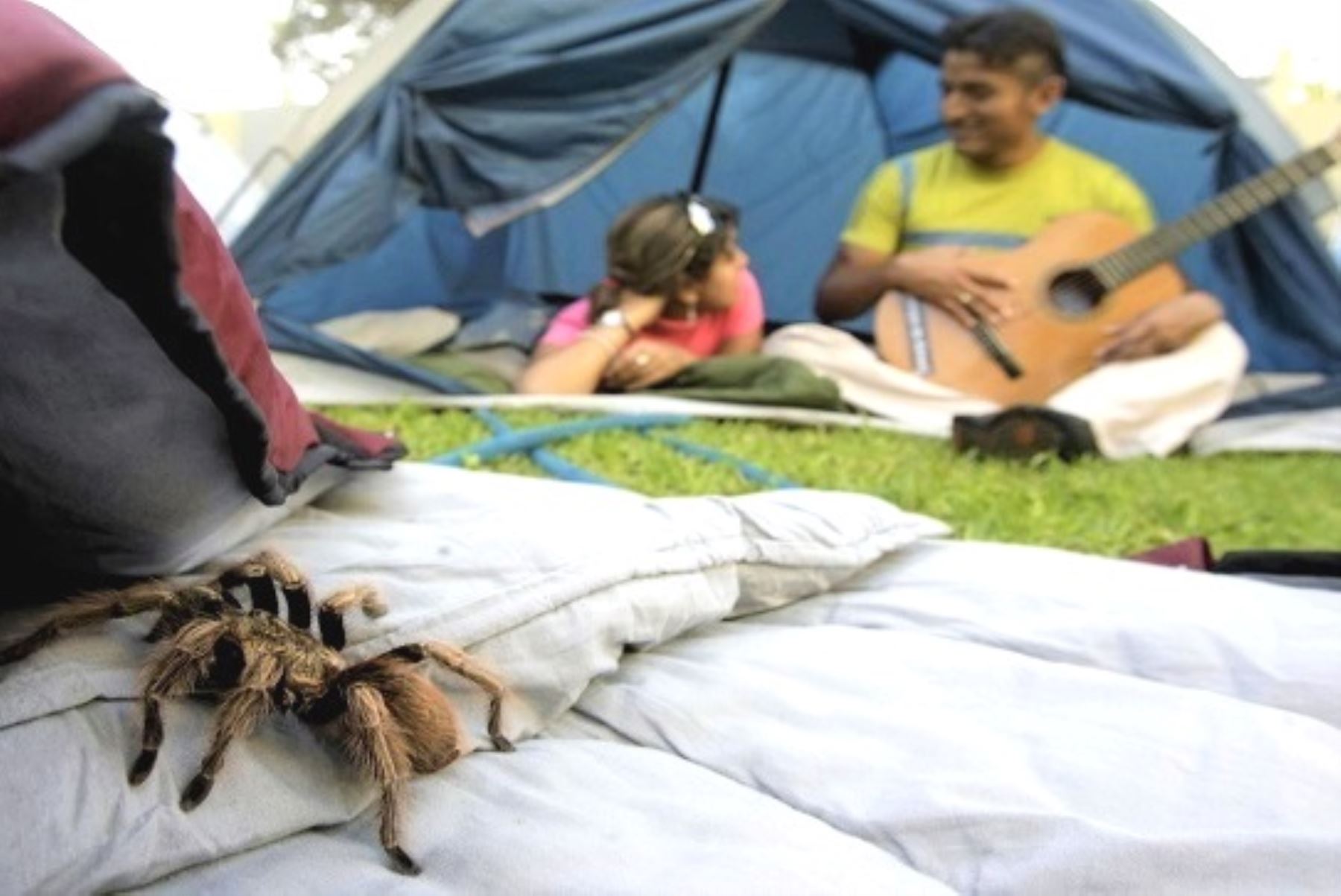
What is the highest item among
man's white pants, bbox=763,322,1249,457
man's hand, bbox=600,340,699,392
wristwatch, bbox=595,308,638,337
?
man's white pants, bbox=763,322,1249,457

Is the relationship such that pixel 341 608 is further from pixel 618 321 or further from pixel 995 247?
pixel 995 247

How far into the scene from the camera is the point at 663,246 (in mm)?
2848

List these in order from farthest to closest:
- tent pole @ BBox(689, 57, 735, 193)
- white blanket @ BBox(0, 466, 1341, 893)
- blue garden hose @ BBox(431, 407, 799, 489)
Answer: tent pole @ BBox(689, 57, 735, 193), blue garden hose @ BBox(431, 407, 799, 489), white blanket @ BBox(0, 466, 1341, 893)

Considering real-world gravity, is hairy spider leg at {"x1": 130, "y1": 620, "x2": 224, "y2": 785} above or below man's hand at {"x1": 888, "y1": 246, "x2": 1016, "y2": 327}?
above

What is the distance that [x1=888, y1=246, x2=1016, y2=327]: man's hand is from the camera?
2.88 metres

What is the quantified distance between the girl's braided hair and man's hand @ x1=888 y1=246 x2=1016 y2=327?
0.44 m

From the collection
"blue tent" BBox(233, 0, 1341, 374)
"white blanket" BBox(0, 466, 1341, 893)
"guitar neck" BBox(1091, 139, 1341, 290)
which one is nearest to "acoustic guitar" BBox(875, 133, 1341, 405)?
"guitar neck" BBox(1091, 139, 1341, 290)

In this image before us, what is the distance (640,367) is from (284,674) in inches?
84.0

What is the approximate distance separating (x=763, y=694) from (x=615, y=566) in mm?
136

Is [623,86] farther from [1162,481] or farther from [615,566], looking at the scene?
[615,566]

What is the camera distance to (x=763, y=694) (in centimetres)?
88

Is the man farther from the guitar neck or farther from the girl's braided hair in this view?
the girl's braided hair

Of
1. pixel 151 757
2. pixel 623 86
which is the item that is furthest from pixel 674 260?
pixel 151 757

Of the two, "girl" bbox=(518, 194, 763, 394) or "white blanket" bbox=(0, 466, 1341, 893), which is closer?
"white blanket" bbox=(0, 466, 1341, 893)
